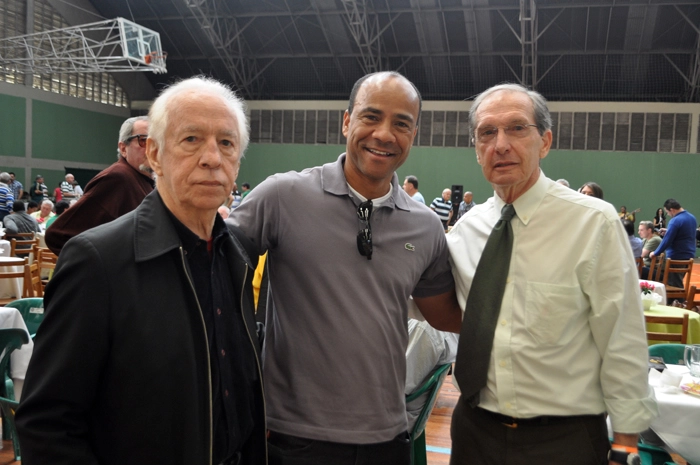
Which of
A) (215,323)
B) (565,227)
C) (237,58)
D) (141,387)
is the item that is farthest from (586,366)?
(237,58)

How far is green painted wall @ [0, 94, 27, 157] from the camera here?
1728cm

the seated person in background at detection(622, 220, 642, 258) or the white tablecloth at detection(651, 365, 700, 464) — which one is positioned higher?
the seated person in background at detection(622, 220, 642, 258)

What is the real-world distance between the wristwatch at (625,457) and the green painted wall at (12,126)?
764 inches

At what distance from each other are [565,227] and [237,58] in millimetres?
18594

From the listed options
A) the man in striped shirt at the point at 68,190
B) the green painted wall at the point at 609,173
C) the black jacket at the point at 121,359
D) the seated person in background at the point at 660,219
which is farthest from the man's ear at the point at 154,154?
the seated person in background at the point at 660,219

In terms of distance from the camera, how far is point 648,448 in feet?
8.16

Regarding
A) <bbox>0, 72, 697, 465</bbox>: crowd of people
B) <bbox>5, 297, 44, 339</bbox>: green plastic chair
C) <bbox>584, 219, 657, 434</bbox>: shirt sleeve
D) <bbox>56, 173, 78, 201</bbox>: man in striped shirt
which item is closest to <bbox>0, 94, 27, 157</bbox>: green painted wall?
<bbox>56, 173, 78, 201</bbox>: man in striped shirt

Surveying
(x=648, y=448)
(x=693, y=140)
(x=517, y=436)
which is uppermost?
(x=693, y=140)

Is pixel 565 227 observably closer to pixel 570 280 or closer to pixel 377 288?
pixel 570 280

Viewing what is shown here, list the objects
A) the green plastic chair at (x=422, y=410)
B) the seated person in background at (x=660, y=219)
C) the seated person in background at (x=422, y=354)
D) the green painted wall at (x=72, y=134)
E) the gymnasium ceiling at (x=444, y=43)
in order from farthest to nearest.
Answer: the green painted wall at (x=72, y=134) → the seated person in background at (x=660, y=219) → the gymnasium ceiling at (x=444, y=43) → the seated person in background at (x=422, y=354) → the green plastic chair at (x=422, y=410)

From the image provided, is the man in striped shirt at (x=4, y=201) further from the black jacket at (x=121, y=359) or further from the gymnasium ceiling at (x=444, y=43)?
the black jacket at (x=121, y=359)

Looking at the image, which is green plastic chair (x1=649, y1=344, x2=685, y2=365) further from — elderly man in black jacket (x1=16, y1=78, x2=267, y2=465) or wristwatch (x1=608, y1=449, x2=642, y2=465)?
elderly man in black jacket (x1=16, y1=78, x2=267, y2=465)

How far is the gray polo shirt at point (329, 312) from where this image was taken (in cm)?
154

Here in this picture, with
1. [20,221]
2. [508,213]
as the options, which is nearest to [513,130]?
[508,213]
